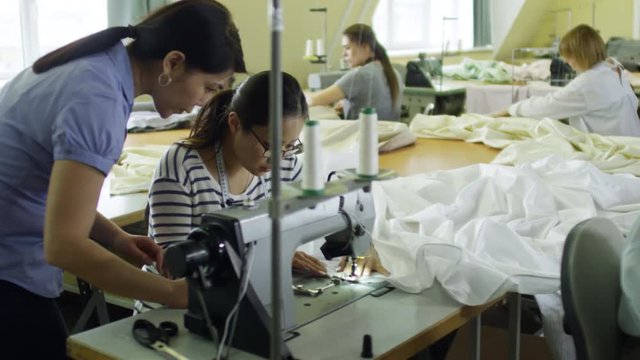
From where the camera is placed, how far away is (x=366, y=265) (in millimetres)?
1547

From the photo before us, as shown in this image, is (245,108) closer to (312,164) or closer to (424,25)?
(312,164)

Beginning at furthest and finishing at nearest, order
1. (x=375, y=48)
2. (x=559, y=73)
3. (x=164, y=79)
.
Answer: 1. (x=559, y=73)
2. (x=375, y=48)
3. (x=164, y=79)

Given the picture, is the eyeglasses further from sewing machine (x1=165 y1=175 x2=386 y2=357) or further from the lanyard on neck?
sewing machine (x1=165 y1=175 x2=386 y2=357)

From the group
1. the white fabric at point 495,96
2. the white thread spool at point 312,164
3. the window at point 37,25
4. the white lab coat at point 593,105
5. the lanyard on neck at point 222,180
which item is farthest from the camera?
the white fabric at point 495,96

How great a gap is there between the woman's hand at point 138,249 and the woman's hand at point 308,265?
27 centimetres

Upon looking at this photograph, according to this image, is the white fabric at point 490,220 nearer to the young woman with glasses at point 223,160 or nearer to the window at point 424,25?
the young woman with glasses at point 223,160

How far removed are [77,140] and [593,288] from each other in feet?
3.18

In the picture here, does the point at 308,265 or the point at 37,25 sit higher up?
the point at 37,25

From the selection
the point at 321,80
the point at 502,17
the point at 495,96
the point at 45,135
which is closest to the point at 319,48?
the point at 321,80

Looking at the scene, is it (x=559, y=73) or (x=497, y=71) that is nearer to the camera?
(x=559, y=73)

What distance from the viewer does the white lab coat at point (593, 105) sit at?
355cm

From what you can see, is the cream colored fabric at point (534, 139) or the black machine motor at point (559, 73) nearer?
the cream colored fabric at point (534, 139)

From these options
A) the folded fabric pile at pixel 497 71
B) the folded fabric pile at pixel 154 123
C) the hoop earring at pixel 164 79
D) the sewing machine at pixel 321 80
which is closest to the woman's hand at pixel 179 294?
the hoop earring at pixel 164 79

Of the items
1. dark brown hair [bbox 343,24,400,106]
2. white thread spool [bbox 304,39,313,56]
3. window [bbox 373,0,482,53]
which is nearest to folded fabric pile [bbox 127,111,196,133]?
dark brown hair [bbox 343,24,400,106]
